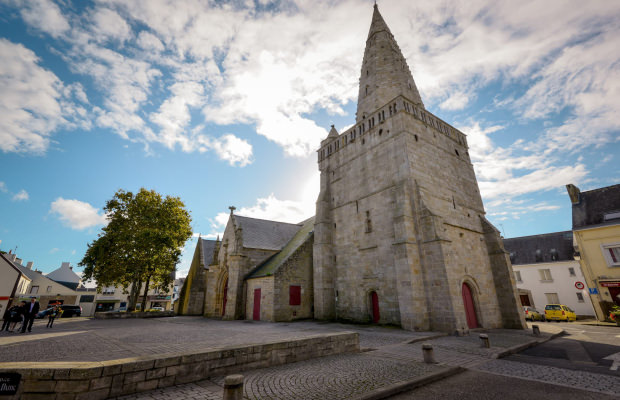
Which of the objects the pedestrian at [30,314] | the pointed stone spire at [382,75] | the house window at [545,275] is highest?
the pointed stone spire at [382,75]

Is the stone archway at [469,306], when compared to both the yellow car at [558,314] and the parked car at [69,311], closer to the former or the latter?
the yellow car at [558,314]

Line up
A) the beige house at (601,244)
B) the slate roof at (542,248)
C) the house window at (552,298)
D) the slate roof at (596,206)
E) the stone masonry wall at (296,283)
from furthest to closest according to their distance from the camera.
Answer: the slate roof at (542,248)
the house window at (552,298)
the slate roof at (596,206)
the beige house at (601,244)
the stone masonry wall at (296,283)

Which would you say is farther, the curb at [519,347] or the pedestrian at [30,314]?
the pedestrian at [30,314]

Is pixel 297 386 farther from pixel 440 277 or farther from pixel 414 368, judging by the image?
pixel 440 277

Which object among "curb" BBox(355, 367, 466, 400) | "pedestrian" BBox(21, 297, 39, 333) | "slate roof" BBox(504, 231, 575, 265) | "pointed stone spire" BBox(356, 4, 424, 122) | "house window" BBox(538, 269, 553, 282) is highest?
"pointed stone spire" BBox(356, 4, 424, 122)

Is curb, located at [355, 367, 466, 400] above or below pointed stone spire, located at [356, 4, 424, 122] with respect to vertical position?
below

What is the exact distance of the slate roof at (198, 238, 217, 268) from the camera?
100ft

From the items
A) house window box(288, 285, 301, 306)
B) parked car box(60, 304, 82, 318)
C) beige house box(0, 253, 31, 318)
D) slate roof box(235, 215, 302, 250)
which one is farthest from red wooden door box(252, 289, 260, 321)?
parked car box(60, 304, 82, 318)

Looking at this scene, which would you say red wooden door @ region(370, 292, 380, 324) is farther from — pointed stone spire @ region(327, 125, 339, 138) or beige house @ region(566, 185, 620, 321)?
beige house @ region(566, 185, 620, 321)

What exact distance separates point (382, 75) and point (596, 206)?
23338mm

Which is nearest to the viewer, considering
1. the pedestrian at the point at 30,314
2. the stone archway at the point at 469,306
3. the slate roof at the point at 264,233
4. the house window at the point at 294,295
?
the pedestrian at the point at 30,314

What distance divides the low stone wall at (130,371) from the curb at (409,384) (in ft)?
9.86

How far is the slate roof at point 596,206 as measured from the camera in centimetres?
2267

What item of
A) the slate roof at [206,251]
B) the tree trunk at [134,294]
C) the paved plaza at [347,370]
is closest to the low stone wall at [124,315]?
the tree trunk at [134,294]
